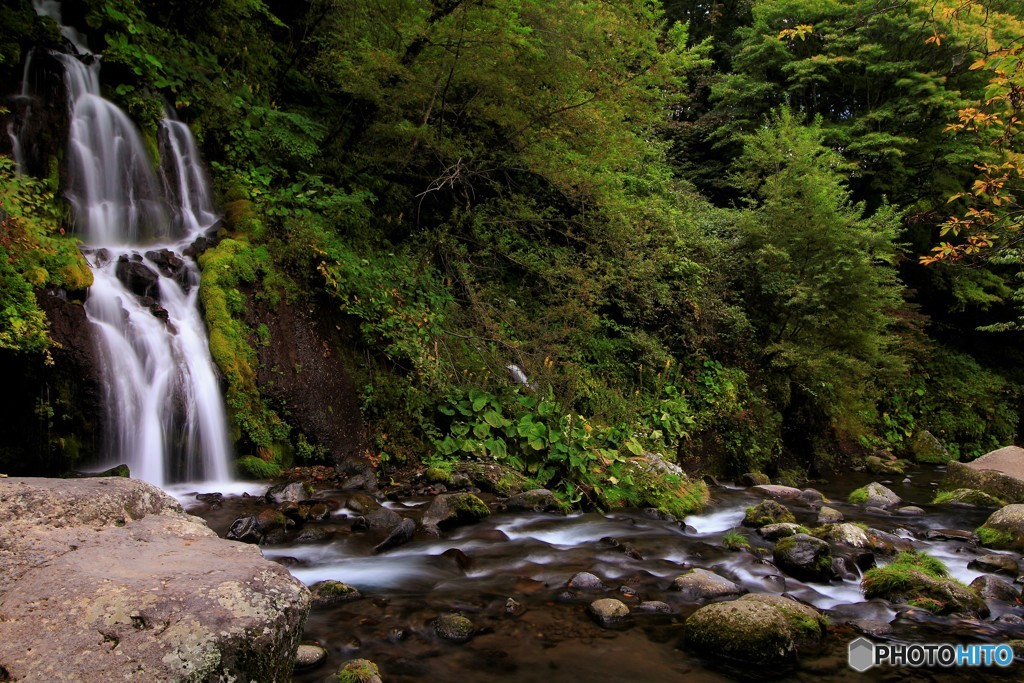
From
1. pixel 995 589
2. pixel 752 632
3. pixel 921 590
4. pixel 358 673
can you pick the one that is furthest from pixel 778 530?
pixel 358 673

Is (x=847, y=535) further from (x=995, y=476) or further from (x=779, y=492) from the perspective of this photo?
(x=995, y=476)

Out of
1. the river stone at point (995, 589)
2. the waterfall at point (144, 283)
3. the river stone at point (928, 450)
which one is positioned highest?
the waterfall at point (144, 283)

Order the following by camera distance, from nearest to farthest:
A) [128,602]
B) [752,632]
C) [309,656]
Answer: [128,602]
[309,656]
[752,632]

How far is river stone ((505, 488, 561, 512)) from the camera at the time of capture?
6.91 m

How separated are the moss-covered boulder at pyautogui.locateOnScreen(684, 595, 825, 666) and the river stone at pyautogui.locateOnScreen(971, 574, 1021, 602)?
208cm

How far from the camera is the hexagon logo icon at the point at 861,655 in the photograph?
3.93 m

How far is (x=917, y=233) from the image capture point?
1839cm

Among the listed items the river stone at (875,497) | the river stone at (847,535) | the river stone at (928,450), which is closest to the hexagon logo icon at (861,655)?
the river stone at (847,535)

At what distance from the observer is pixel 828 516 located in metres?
7.76

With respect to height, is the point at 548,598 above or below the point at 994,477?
above

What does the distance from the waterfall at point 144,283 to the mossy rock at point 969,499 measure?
33.8 feet

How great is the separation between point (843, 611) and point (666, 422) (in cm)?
540

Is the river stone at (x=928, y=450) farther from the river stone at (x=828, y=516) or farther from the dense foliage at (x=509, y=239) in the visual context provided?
the river stone at (x=828, y=516)

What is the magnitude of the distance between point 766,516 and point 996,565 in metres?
2.15
